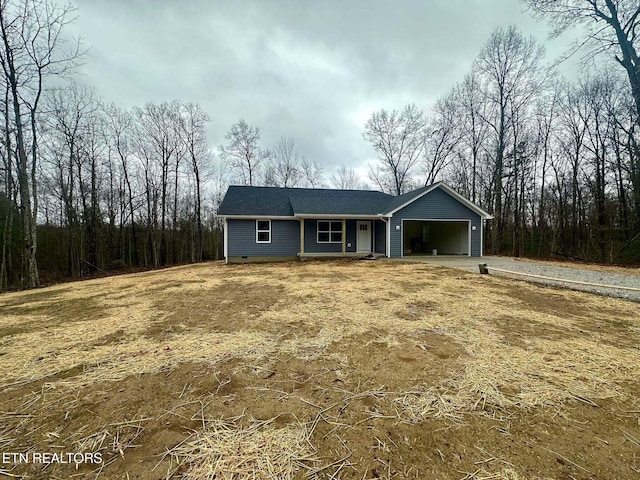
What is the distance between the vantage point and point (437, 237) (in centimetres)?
1786

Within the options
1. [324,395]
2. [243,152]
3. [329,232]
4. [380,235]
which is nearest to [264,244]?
[329,232]

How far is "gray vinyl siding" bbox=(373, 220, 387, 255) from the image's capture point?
1459 cm

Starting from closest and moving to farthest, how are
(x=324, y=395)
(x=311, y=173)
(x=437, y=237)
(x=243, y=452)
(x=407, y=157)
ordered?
(x=243, y=452) → (x=324, y=395) → (x=437, y=237) → (x=407, y=157) → (x=311, y=173)

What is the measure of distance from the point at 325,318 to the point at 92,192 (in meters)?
22.5

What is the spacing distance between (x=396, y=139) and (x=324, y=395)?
1003 inches

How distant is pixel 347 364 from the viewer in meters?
2.68

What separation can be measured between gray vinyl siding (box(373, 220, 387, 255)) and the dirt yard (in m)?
10.2

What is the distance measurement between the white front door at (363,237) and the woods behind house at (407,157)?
33.2ft

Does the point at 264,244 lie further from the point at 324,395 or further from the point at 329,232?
the point at 324,395

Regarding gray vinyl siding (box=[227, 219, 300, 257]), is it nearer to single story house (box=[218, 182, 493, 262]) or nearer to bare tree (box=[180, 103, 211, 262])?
single story house (box=[218, 182, 493, 262])

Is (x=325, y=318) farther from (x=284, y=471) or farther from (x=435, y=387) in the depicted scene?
(x=284, y=471)

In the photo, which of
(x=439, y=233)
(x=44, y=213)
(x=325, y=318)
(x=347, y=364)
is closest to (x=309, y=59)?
(x=439, y=233)

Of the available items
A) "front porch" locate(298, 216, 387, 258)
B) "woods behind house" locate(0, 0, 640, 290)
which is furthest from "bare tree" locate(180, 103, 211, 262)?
"front porch" locate(298, 216, 387, 258)

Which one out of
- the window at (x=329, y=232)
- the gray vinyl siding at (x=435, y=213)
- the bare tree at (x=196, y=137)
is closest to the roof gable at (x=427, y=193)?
the gray vinyl siding at (x=435, y=213)
